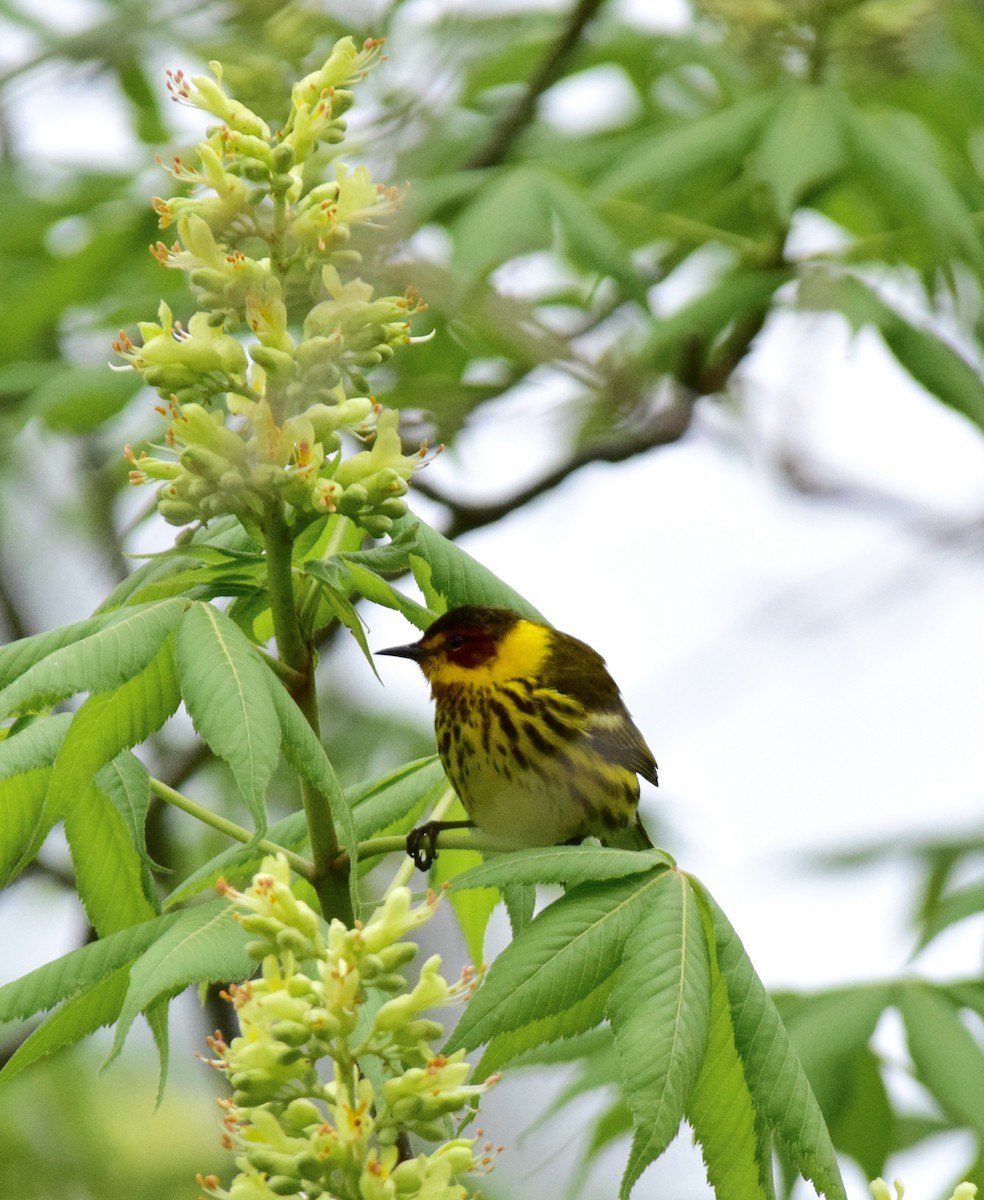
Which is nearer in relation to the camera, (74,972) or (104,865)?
(74,972)

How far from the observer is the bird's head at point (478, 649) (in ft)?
13.8

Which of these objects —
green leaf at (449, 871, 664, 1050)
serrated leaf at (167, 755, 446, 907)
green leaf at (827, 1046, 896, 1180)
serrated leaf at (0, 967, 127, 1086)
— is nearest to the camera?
green leaf at (449, 871, 664, 1050)

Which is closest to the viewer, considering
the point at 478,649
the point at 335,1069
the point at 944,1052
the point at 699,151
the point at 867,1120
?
the point at 335,1069

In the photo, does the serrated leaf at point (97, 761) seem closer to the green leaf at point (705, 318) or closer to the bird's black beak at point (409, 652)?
the bird's black beak at point (409, 652)

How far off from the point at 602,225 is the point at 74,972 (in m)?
2.72

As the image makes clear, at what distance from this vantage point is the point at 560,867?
8.30 ft

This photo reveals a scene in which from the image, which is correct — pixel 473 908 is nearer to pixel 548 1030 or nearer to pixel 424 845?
pixel 424 845

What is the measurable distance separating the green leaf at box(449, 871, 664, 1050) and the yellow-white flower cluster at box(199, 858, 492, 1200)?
10cm

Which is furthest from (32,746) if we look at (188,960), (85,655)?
(188,960)

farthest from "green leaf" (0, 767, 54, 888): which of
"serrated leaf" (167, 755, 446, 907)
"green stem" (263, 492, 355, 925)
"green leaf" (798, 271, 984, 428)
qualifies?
"green leaf" (798, 271, 984, 428)

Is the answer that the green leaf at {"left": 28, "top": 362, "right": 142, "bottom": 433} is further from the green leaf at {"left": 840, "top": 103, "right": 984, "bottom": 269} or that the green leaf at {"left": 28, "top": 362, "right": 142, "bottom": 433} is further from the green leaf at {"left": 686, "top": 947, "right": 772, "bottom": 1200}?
the green leaf at {"left": 686, "top": 947, "right": 772, "bottom": 1200}

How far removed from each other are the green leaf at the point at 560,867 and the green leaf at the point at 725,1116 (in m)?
0.17

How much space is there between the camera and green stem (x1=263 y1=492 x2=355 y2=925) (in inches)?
98.1

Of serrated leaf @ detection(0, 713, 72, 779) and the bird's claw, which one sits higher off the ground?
serrated leaf @ detection(0, 713, 72, 779)
